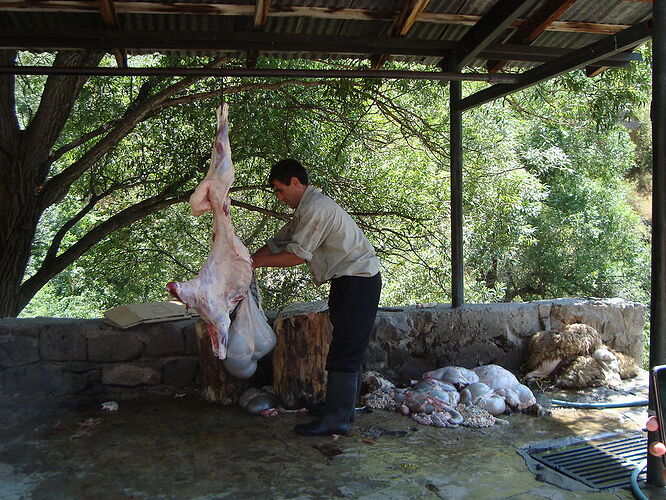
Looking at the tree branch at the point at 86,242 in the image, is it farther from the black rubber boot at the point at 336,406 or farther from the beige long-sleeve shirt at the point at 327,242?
the black rubber boot at the point at 336,406

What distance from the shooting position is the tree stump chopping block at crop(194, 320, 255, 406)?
489cm

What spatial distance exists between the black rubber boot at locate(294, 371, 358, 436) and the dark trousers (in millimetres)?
Result: 64

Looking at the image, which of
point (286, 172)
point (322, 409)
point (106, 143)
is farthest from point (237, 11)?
point (106, 143)

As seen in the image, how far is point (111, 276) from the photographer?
10117 millimetres

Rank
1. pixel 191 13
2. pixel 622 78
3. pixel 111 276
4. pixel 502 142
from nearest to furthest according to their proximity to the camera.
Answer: pixel 191 13 → pixel 622 78 → pixel 111 276 → pixel 502 142

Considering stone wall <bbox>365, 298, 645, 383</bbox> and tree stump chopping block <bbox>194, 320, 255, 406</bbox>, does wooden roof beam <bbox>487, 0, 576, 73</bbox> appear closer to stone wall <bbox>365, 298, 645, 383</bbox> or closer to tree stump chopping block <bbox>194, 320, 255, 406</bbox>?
stone wall <bbox>365, 298, 645, 383</bbox>

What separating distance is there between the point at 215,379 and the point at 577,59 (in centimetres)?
346

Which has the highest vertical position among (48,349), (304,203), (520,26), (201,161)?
(520,26)

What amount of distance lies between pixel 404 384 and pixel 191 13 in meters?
3.36

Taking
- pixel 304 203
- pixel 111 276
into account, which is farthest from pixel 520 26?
pixel 111 276

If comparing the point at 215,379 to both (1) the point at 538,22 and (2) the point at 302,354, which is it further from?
(1) the point at 538,22

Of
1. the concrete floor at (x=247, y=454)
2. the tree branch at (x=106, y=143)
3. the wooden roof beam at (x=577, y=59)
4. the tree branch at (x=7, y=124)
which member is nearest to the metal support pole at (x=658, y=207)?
the wooden roof beam at (x=577, y=59)

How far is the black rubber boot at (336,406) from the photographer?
426cm

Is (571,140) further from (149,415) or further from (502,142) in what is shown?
(149,415)
